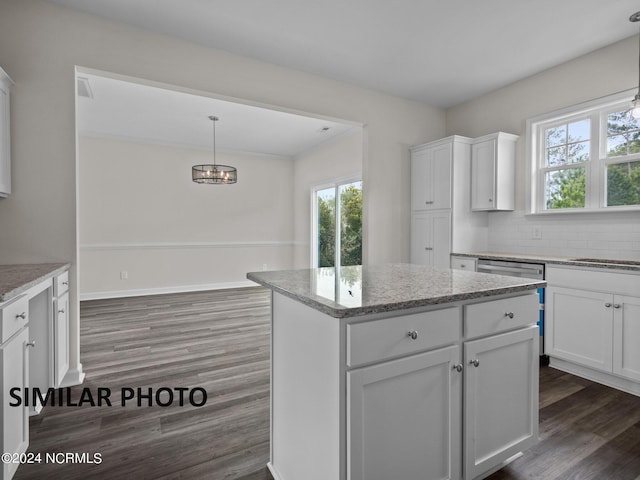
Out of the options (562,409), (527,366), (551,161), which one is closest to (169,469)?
(527,366)

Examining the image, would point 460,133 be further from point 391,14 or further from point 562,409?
point 562,409

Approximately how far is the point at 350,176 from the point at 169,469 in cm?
471

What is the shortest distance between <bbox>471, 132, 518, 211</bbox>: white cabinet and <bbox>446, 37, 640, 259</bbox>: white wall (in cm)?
9

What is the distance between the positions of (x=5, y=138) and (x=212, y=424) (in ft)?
7.63

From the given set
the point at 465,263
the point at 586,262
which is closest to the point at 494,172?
→ the point at 465,263

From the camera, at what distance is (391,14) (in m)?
2.65

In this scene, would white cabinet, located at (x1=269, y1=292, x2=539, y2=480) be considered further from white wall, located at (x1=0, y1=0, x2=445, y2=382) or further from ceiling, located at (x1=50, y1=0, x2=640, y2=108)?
ceiling, located at (x1=50, y1=0, x2=640, y2=108)

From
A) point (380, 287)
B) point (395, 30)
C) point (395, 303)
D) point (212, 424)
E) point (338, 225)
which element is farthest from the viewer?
point (338, 225)

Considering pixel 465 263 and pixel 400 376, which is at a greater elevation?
pixel 465 263

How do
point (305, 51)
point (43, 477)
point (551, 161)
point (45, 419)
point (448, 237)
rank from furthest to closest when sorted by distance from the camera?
1. point (448, 237)
2. point (551, 161)
3. point (305, 51)
4. point (45, 419)
5. point (43, 477)

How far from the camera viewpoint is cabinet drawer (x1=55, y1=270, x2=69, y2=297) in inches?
90.9

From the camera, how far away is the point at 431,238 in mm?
4086

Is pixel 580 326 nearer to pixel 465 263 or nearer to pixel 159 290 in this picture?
pixel 465 263

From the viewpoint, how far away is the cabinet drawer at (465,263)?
351 cm
